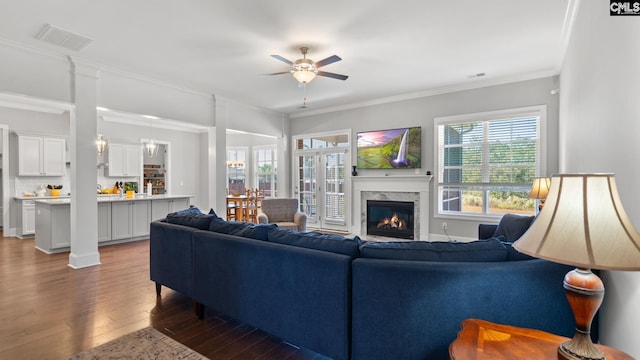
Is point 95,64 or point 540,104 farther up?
point 95,64

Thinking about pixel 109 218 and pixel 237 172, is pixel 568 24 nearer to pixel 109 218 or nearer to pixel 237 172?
pixel 109 218

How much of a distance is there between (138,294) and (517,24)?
4.96 metres

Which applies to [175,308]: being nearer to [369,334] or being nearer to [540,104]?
[369,334]

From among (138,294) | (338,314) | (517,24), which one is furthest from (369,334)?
(517,24)

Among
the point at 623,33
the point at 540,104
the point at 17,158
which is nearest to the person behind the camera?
the point at 623,33

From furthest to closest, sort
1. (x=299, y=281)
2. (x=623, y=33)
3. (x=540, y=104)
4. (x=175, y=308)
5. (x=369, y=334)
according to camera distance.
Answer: (x=540, y=104), (x=175, y=308), (x=299, y=281), (x=369, y=334), (x=623, y=33)

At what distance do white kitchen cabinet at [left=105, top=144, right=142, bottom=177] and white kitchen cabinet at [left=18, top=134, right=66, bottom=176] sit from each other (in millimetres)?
925

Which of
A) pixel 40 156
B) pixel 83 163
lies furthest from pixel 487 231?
pixel 40 156

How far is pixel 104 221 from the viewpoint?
18.5 feet

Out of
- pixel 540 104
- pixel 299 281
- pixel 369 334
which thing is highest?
pixel 540 104

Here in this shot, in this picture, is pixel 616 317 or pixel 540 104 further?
pixel 540 104

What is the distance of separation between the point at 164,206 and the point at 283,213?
2.78 metres

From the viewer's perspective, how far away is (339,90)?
5773 millimetres

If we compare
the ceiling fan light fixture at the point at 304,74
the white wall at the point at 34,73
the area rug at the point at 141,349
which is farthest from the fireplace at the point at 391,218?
the white wall at the point at 34,73
